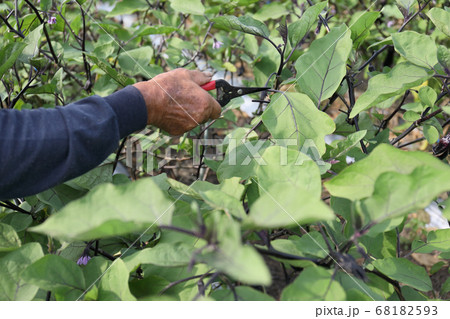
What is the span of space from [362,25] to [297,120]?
Answer: 0.35 m

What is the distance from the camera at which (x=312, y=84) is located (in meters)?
1.08

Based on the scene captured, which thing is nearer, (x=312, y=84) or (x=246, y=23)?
(x=312, y=84)

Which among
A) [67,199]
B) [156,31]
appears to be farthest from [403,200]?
[156,31]

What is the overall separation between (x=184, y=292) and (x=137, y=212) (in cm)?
23

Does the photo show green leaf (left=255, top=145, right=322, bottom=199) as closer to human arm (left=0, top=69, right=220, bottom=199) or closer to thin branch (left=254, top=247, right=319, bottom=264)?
thin branch (left=254, top=247, right=319, bottom=264)

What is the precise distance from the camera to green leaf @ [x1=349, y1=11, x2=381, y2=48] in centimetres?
111

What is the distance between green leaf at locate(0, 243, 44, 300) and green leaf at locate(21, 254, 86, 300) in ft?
0.17

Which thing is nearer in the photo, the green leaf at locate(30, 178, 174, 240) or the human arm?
the green leaf at locate(30, 178, 174, 240)

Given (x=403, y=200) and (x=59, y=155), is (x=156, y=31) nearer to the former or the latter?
(x=59, y=155)

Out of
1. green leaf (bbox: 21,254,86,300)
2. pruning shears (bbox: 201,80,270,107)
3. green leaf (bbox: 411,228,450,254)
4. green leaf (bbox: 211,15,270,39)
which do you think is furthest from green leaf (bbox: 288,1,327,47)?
green leaf (bbox: 21,254,86,300)

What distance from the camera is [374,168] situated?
0.71 metres

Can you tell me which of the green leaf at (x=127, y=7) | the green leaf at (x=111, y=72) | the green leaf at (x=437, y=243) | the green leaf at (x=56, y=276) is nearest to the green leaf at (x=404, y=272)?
the green leaf at (x=437, y=243)


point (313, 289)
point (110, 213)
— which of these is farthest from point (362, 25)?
point (110, 213)

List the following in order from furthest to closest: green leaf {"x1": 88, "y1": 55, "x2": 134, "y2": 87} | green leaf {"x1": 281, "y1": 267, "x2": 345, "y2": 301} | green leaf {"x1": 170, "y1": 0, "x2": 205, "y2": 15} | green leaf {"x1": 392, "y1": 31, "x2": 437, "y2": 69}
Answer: green leaf {"x1": 170, "y1": 0, "x2": 205, "y2": 15} < green leaf {"x1": 88, "y1": 55, "x2": 134, "y2": 87} < green leaf {"x1": 392, "y1": 31, "x2": 437, "y2": 69} < green leaf {"x1": 281, "y1": 267, "x2": 345, "y2": 301}
